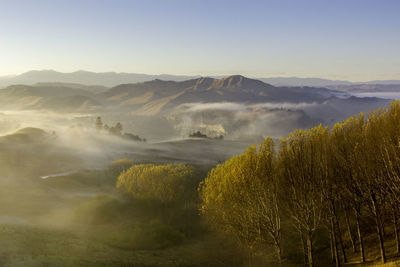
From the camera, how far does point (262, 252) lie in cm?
4775

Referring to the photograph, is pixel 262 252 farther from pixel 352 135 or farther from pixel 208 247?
pixel 352 135

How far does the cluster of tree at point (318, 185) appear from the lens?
31594 mm

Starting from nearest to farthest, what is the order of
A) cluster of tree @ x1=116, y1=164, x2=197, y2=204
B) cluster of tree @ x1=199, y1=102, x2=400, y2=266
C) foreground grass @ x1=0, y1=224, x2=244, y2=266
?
cluster of tree @ x1=199, y1=102, x2=400, y2=266 → foreground grass @ x1=0, y1=224, x2=244, y2=266 → cluster of tree @ x1=116, y1=164, x2=197, y2=204

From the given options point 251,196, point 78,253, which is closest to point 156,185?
point 78,253

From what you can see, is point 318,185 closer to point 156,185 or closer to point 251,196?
point 251,196

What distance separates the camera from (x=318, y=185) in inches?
1296

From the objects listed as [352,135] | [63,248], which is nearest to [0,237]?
[63,248]

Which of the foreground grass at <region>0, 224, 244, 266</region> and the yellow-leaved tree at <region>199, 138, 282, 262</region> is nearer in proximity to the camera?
the yellow-leaved tree at <region>199, 138, 282, 262</region>

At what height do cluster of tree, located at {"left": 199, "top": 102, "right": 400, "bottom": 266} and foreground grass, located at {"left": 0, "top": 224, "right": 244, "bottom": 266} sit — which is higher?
cluster of tree, located at {"left": 199, "top": 102, "right": 400, "bottom": 266}

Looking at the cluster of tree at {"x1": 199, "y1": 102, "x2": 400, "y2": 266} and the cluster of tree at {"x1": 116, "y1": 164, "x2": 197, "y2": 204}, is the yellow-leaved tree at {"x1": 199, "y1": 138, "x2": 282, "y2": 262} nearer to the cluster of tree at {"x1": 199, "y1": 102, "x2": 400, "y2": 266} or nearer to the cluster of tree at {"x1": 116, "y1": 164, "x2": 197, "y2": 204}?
the cluster of tree at {"x1": 199, "y1": 102, "x2": 400, "y2": 266}

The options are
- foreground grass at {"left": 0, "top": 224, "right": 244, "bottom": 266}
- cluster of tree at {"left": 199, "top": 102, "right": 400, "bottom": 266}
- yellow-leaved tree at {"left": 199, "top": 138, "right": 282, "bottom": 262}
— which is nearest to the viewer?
cluster of tree at {"left": 199, "top": 102, "right": 400, "bottom": 266}

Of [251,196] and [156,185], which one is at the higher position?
[251,196]

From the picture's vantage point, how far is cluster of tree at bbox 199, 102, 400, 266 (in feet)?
104

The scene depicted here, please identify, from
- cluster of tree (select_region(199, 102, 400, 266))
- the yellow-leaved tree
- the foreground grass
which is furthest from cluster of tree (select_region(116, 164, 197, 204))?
the yellow-leaved tree
